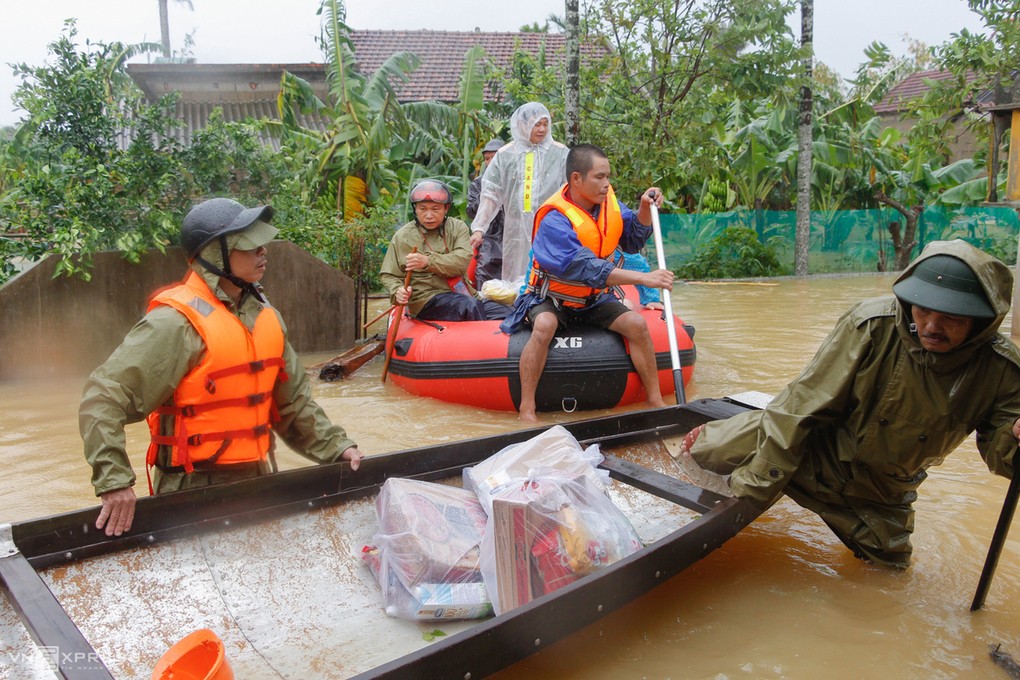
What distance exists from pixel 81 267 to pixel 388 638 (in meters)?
5.61

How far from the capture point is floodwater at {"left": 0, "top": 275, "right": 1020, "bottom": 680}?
2.88m

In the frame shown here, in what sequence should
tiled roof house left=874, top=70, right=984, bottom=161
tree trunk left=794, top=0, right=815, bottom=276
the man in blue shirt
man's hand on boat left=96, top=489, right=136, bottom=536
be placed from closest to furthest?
1. man's hand on boat left=96, top=489, right=136, bottom=536
2. the man in blue shirt
3. tree trunk left=794, top=0, right=815, bottom=276
4. tiled roof house left=874, top=70, right=984, bottom=161

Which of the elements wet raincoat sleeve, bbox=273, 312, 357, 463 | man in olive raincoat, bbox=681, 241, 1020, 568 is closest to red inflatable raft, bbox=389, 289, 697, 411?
man in olive raincoat, bbox=681, 241, 1020, 568

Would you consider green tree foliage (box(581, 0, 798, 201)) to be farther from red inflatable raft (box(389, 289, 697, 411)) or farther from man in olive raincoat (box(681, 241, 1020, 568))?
man in olive raincoat (box(681, 241, 1020, 568))

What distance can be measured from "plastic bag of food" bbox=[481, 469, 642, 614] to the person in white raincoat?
4132 mm

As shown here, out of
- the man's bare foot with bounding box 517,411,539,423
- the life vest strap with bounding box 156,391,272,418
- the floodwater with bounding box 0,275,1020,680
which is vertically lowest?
the floodwater with bounding box 0,275,1020,680

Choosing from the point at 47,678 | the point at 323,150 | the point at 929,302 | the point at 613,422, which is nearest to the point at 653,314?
the point at 613,422

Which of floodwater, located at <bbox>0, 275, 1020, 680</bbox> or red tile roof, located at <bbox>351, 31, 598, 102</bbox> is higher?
red tile roof, located at <bbox>351, 31, 598, 102</bbox>

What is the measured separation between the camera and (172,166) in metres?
7.52

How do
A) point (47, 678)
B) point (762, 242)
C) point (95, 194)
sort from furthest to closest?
point (762, 242) → point (95, 194) → point (47, 678)

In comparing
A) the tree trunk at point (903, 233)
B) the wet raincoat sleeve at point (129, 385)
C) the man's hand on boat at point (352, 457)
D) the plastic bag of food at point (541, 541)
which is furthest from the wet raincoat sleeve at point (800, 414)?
the tree trunk at point (903, 233)

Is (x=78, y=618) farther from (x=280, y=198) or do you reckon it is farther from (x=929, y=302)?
(x=280, y=198)

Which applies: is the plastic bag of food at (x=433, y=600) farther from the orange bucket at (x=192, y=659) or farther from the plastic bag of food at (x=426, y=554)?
the orange bucket at (x=192, y=659)

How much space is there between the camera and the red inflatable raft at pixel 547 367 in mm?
5910
